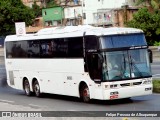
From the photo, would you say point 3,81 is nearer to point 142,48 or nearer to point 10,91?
point 10,91

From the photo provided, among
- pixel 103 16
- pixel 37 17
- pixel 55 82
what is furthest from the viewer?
pixel 37 17

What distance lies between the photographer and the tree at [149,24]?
6222cm

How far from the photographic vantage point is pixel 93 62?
19594 mm

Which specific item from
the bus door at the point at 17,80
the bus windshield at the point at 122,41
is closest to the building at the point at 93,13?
the bus door at the point at 17,80

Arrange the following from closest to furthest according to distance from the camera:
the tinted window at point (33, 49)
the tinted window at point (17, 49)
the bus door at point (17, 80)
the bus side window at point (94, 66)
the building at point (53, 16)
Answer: the bus side window at point (94, 66) → the tinted window at point (33, 49) → the tinted window at point (17, 49) → the bus door at point (17, 80) → the building at point (53, 16)

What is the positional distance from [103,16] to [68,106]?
Answer: 191 ft

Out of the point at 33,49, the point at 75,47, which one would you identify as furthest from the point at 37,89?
the point at 75,47

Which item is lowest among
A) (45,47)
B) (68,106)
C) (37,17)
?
(37,17)

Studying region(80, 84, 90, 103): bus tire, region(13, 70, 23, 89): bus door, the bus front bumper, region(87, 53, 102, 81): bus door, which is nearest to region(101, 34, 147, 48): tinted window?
region(87, 53, 102, 81): bus door

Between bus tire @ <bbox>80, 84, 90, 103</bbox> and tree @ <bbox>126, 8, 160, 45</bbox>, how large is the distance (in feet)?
137

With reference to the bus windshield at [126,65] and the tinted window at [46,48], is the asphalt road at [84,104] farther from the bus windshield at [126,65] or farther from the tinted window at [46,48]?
the tinted window at [46,48]

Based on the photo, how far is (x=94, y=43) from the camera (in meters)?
19.7

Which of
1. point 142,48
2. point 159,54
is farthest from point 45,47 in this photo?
point 159,54

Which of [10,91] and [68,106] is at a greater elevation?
[68,106]
